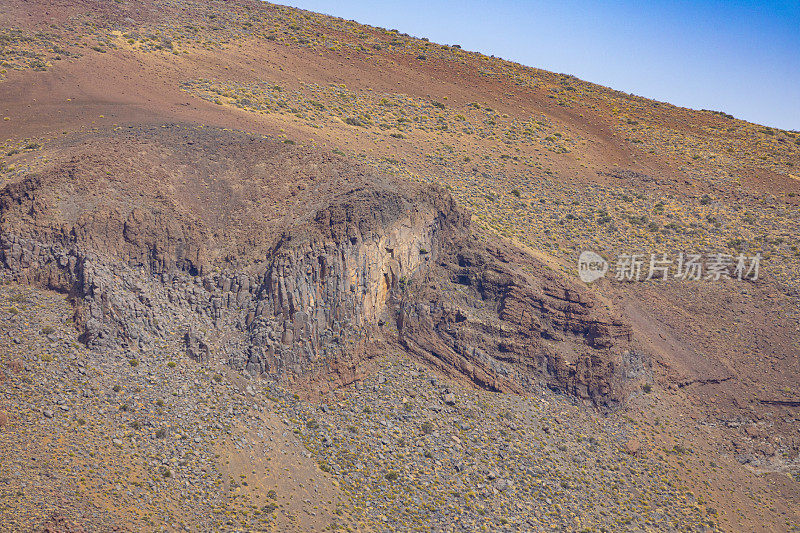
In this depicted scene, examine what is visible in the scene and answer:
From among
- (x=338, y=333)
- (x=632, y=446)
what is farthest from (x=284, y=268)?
(x=632, y=446)

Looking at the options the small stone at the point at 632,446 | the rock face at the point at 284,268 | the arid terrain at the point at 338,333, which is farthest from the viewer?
the small stone at the point at 632,446

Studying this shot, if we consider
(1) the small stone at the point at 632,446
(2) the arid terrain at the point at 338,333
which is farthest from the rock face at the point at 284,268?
(1) the small stone at the point at 632,446

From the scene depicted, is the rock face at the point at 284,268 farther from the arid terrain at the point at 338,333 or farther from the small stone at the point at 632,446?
the small stone at the point at 632,446

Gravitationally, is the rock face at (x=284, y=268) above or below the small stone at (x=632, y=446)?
above

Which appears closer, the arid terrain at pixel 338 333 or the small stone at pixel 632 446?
the arid terrain at pixel 338 333

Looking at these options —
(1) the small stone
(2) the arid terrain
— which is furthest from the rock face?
(1) the small stone

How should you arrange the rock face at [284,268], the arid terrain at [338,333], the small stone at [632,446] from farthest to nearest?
1. the small stone at [632,446]
2. the rock face at [284,268]
3. the arid terrain at [338,333]

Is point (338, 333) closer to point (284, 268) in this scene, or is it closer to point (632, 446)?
point (284, 268)
